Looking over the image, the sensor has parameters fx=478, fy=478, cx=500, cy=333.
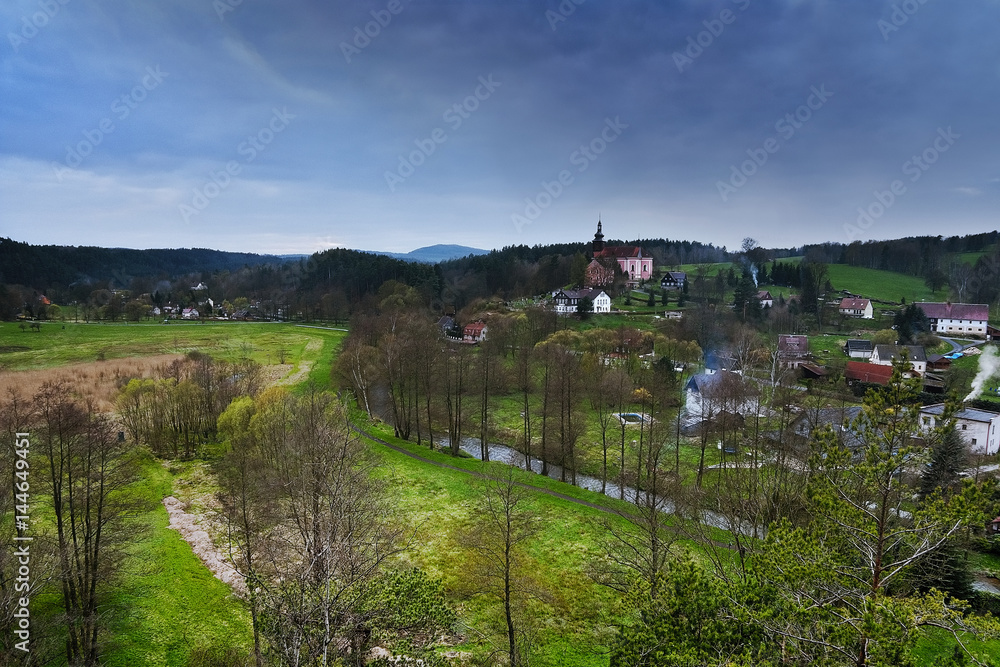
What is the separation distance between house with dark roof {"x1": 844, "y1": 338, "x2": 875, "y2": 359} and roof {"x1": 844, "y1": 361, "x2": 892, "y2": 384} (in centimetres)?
919

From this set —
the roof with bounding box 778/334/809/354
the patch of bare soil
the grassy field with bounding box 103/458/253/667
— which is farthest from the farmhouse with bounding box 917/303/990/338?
the grassy field with bounding box 103/458/253/667

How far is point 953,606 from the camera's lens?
253 inches

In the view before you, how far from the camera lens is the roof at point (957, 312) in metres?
62.9

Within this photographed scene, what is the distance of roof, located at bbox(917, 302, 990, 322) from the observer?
62894 millimetres

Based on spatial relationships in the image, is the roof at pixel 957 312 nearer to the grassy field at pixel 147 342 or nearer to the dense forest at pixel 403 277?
the dense forest at pixel 403 277

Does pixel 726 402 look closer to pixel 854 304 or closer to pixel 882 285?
pixel 854 304

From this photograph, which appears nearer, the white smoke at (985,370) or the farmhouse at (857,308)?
the white smoke at (985,370)

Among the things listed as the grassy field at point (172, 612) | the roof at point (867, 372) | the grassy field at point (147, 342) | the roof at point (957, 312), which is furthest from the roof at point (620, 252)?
the grassy field at point (172, 612)

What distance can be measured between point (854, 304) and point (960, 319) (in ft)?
42.1

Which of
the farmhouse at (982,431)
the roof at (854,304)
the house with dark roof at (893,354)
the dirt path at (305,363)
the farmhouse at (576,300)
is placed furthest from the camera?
the roof at (854,304)

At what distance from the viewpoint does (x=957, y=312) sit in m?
64.3

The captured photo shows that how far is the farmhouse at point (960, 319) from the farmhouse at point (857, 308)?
26.8 feet

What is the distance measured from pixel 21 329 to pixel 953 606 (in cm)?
8990

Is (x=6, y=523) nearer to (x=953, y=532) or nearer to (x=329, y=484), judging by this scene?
(x=329, y=484)
